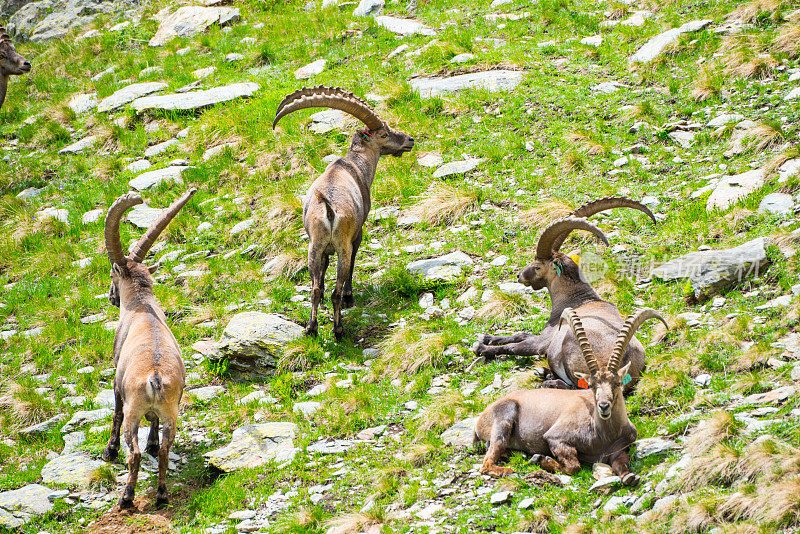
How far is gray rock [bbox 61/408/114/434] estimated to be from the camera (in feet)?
30.8

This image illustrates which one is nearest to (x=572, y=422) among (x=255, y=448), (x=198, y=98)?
(x=255, y=448)

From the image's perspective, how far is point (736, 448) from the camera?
18.9 ft

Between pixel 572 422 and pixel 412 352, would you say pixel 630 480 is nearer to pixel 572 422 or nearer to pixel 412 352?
pixel 572 422

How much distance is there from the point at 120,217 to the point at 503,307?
4.96 meters

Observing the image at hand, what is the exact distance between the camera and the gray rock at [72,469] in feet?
26.7

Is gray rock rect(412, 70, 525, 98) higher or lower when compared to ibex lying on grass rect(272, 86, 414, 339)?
higher

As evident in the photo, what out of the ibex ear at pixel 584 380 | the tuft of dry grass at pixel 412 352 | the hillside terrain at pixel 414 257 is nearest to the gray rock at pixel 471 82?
the hillside terrain at pixel 414 257

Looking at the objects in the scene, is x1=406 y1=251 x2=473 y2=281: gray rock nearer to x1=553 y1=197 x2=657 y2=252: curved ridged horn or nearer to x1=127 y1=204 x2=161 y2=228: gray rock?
x1=553 y1=197 x2=657 y2=252: curved ridged horn

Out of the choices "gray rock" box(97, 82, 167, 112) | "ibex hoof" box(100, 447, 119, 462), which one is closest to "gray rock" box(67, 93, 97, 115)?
"gray rock" box(97, 82, 167, 112)

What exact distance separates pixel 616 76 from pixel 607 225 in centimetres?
514

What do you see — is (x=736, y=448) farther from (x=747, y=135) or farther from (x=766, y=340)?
(x=747, y=135)

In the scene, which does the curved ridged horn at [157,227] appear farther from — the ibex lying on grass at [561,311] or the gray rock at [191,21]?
the gray rock at [191,21]

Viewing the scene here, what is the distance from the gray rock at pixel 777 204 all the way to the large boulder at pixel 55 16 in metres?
21.6

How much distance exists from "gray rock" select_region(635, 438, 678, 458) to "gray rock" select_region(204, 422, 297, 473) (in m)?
3.62
